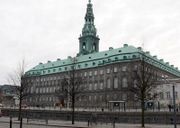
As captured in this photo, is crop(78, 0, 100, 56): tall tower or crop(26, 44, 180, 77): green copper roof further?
crop(78, 0, 100, 56): tall tower

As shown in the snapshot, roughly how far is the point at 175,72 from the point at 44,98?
5253 cm

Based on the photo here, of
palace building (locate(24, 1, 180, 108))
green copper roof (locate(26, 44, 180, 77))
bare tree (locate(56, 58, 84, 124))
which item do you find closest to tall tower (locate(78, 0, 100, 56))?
palace building (locate(24, 1, 180, 108))

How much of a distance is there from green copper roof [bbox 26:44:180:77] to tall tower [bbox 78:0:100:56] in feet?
20.8

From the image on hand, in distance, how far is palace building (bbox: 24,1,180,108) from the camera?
88.5 m

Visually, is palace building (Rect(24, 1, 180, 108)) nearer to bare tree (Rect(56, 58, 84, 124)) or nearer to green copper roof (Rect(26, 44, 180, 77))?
green copper roof (Rect(26, 44, 180, 77))

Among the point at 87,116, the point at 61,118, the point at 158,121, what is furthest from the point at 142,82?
the point at 61,118

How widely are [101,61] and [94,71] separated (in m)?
4.38

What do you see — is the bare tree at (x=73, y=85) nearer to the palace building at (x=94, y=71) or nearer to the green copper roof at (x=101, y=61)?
the palace building at (x=94, y=71)

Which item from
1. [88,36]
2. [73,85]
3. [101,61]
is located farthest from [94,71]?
[73,85]

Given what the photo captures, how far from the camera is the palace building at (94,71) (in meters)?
88.5

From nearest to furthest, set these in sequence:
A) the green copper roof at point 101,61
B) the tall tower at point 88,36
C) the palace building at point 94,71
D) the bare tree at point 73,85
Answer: the bare tree at point 73,85 < the palace building at point 94,71 < the green copper roof at point 101,61 < the tall tower at point 88,36

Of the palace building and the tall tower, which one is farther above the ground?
the tall tower

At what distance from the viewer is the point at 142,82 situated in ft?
128

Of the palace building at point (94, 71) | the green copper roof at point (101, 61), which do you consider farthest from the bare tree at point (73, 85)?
the green copper roof at point (101, 61)
